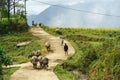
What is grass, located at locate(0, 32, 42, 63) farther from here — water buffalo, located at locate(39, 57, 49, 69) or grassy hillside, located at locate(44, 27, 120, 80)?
water buffalo, located at locate(39, 57, 49, 69)

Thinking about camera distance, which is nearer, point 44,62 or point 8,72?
point 8,72

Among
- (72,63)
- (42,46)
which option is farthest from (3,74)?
(42,46)

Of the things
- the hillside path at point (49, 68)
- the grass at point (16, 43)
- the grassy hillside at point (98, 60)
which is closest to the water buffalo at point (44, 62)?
the hillside path at point (49, 68)

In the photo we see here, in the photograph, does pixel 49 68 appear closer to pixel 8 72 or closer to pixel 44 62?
pixel 44 62

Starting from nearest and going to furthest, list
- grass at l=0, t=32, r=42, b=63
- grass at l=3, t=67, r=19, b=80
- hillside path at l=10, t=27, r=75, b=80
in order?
1. grass at l=3, t=67, r=19, b=80
2. hillside path at l=10, t=27, r=75, b=80
3. grass at l=0, t=32, r=42, b=63

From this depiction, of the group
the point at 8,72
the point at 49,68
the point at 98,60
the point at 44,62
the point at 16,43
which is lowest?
the point at 8,72

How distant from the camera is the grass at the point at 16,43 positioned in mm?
61781

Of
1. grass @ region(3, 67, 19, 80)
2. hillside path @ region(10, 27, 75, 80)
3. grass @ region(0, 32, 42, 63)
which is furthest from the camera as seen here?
grass @ region(0, 32, 42, 63)

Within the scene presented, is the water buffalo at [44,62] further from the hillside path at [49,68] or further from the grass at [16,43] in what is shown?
the grass at [16,43]

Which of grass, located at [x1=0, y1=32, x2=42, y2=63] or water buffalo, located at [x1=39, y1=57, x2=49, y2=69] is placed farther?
grass, located at [x1=0, y1=32, x2=42, y2=63]

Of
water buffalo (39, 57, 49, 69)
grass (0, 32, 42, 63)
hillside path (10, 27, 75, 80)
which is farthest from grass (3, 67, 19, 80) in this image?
grass (0, 32, 42, 63)

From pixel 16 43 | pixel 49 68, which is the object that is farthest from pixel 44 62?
pixel 16 43

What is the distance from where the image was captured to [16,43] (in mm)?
69375

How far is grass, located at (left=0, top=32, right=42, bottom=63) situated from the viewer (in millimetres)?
61781
